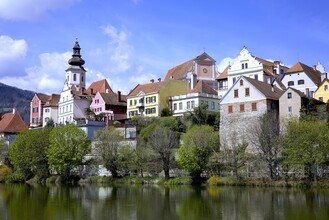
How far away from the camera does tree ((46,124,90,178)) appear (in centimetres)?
6044

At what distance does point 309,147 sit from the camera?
45438 mm

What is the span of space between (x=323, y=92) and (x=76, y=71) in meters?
60.2

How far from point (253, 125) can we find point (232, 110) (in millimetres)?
4308

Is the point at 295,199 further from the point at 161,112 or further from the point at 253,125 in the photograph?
the point at 161,112

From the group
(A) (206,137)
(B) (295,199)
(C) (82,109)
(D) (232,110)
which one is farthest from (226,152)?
(C) (82,109)

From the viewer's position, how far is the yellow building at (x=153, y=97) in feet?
253

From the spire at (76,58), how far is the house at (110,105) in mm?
20146

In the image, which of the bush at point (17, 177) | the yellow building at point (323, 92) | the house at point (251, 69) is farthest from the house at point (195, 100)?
the bush at point (17, 177)

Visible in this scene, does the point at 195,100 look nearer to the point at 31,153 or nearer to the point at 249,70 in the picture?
the point at 249,70

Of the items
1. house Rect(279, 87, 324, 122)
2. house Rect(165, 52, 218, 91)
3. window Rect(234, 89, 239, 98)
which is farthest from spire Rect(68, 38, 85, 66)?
house Rect(279, 87, 324, 122)

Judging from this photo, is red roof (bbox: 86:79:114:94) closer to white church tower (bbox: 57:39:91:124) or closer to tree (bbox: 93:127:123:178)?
white church tower (bbox: 57:39:91:124)

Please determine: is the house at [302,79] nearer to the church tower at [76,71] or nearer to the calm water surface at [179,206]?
the calm water surface at [179,206]

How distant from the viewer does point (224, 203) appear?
33.3m

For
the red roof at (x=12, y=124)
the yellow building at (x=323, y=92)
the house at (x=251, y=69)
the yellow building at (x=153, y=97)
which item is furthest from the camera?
the red roof at (x=12, y=124)
